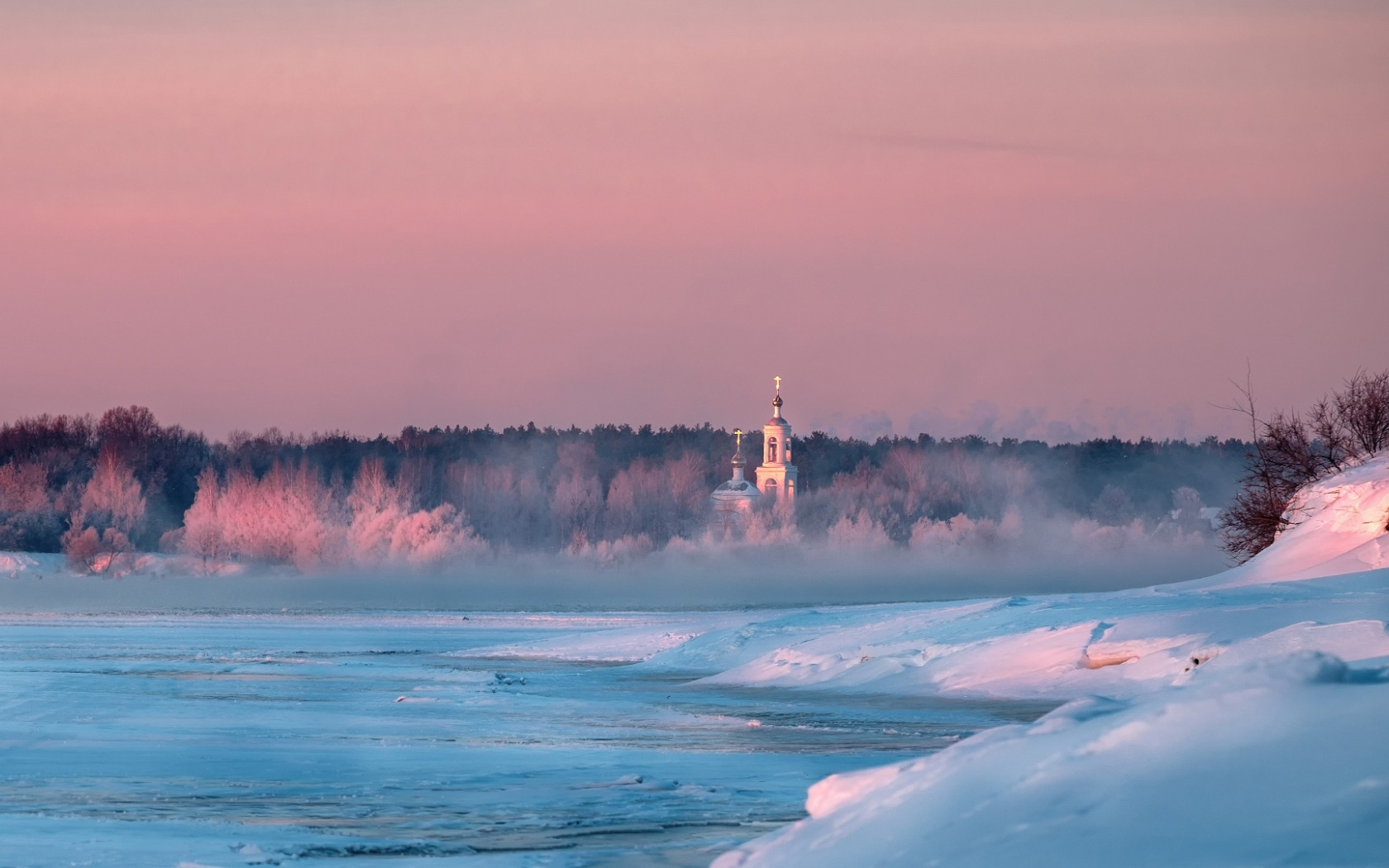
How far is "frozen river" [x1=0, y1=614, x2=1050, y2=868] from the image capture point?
39.5ft

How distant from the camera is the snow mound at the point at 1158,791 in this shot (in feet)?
25.7

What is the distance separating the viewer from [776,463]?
153500mm

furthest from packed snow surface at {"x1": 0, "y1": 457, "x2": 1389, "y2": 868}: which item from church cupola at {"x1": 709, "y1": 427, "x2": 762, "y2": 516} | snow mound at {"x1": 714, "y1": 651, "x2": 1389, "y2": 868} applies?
church cupola at {"x1": 709, "y1": 427, "x2": 762, "y2": 516}

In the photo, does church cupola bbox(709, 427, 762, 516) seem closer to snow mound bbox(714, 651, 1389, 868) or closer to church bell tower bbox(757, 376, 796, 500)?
church bell tower bbox(757, 376, 796, 500)

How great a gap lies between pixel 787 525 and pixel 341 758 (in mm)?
128630

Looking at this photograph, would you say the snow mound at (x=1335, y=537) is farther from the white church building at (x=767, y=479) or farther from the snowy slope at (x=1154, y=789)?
the white church building at (x=767, y=479)

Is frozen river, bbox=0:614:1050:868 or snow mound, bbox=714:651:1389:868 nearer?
snow mound, bbox=714:651:1389:868

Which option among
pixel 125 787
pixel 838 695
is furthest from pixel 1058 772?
pixel 838 695

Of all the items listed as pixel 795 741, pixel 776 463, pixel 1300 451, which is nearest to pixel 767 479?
pixel 776 463

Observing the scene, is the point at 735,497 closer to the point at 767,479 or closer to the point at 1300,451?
the point at 767,479

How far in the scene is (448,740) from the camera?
63.2 ft

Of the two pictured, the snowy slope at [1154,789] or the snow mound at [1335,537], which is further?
the snow mound at [1335,537]

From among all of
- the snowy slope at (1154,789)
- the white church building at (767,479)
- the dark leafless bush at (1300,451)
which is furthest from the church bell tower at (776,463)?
the snowy slope at (1154,789)

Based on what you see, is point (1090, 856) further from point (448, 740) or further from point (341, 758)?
point (448, 740)
